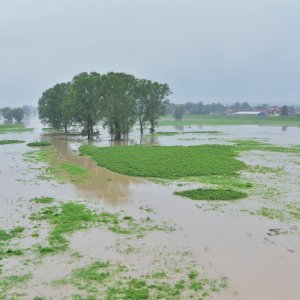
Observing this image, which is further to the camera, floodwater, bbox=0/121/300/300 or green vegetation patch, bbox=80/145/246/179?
green vegetation patch, bbox=80/145/246/179

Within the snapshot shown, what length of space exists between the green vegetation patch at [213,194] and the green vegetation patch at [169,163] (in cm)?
621

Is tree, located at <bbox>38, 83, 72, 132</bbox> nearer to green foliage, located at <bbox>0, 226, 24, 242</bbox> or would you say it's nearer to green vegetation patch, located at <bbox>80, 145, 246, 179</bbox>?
green vegetation patch, located at <bbox>80, 145, 246, 179</bbox>

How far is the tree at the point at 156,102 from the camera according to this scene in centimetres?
9256

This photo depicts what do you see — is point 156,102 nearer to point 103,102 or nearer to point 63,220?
point 103,102

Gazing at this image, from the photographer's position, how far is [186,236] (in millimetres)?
17094

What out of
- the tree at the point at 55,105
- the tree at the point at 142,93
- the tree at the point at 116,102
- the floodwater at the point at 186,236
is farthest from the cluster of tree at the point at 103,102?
the floodwater at the point at 186,236

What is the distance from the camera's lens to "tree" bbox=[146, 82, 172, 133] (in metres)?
92.6

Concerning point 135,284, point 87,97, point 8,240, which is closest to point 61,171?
point 8,240

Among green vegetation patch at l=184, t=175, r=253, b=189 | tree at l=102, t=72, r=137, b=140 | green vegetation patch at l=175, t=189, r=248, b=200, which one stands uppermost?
tree at l=102, t=72, r=137, b=140

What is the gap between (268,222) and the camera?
19.0 meters

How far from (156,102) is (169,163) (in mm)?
57235

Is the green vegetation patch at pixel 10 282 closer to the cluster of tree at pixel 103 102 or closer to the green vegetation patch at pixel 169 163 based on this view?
the green vegetation patch at pixel 169 163

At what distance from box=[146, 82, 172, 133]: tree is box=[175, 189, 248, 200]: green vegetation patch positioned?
68160mm

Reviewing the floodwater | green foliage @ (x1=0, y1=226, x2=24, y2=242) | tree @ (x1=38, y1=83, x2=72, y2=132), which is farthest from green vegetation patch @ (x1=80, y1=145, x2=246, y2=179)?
tree @ (x1=38, y1=83, x2=72, y2=132)
